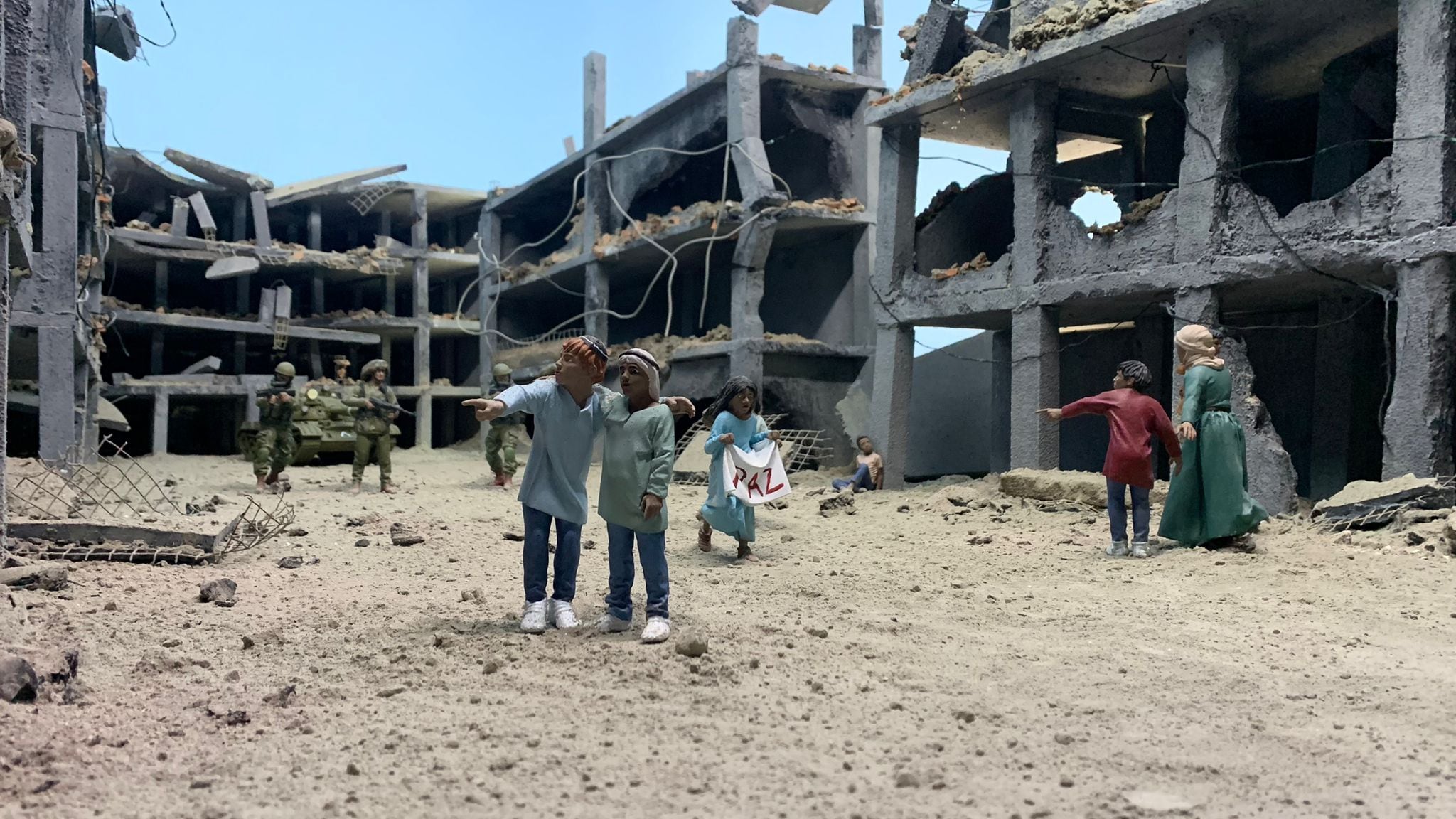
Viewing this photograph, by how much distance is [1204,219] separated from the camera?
9.31 m

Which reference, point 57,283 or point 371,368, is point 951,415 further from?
point 57,283

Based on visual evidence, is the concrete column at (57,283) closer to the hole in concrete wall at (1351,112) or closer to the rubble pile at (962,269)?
the rubble pile at (962,269)

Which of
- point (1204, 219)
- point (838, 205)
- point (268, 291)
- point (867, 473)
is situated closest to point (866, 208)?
point (838, 205)

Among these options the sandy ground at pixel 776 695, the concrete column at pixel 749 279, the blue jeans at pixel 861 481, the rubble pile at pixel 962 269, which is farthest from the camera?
the concrete column at pixel 749 279

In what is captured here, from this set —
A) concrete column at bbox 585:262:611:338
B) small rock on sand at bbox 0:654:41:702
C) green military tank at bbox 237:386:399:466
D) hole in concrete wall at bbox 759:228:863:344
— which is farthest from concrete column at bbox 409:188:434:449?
small rock on sand at bbox 0:654:41:702

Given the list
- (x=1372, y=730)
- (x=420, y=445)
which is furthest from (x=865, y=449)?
(x=420, y=445)

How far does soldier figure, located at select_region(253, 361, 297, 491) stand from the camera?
12.3 meters

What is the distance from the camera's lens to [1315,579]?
20.4 ft

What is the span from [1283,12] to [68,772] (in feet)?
33.1

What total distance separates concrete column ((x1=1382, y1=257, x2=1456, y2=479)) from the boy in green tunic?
6186mm

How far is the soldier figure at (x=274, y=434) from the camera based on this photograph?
40.5ft

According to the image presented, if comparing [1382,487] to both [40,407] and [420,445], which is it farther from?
[420,445]

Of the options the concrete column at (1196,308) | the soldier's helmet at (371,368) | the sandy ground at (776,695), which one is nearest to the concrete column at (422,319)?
the soldier's helmet at (371,368)

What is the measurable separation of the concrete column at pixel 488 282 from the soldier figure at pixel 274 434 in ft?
30.9
